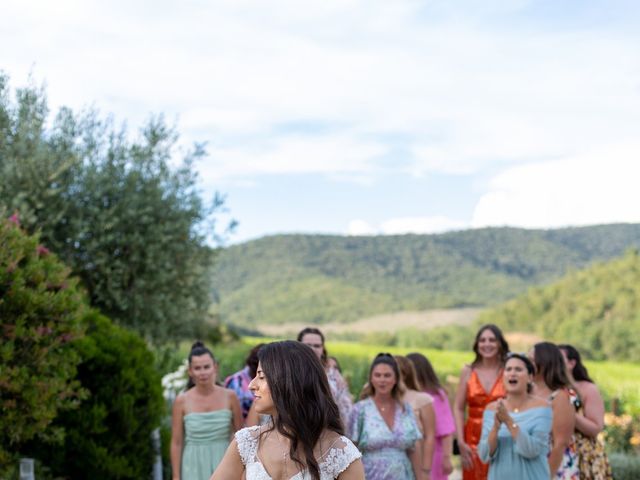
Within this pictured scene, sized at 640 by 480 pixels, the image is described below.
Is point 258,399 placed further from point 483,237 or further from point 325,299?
point 483,237

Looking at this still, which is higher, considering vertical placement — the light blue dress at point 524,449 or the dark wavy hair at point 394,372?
the dark wavy hair at point 394,372

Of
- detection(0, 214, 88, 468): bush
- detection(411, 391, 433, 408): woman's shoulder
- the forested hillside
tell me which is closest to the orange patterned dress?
detection(411, 391, 433, 408): woman's shoulder

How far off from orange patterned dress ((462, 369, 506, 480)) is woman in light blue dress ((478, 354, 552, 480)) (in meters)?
0.98

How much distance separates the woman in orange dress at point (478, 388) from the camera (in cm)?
772

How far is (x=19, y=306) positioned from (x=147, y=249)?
548 cm

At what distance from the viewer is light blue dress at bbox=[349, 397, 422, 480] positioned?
21.5 ft

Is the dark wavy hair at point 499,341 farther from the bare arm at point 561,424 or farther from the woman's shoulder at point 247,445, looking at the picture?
the woman's shoulder at point 247,445

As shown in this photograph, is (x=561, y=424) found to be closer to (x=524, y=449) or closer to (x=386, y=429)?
(x=524, y=449)

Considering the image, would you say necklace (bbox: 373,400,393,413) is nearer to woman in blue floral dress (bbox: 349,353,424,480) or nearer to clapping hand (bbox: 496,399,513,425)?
woman in blue floral dress (bbox: 349,353,424,480)

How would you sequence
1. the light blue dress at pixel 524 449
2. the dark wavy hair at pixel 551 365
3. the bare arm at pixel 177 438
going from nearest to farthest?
the light blue dress at pixel 524 449 → the dark wavy hair at pixel 551 365 → the bare arm at pixel 177 438

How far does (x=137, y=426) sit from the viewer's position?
9.16 meters

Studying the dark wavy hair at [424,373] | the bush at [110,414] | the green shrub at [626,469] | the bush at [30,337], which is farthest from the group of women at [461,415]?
the green shrub at [626,469]

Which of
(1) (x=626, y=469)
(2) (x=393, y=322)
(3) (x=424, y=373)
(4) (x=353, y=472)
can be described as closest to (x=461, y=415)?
(3) (x=424, y=373)

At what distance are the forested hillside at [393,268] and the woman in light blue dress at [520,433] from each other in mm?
→ 72684
